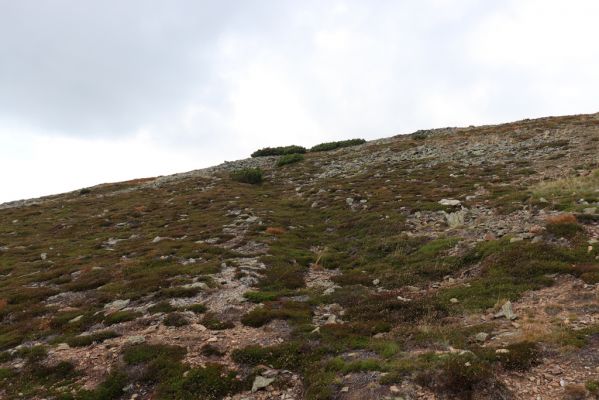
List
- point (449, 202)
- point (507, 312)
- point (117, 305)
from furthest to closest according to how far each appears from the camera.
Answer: point (449, 202), point (117, 305), point (507, 312)

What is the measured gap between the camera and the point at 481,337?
1134cm

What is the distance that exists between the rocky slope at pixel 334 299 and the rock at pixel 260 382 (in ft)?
0.11

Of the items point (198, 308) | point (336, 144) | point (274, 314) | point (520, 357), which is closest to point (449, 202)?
point (274, 314)

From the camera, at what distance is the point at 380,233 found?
79.4 ft

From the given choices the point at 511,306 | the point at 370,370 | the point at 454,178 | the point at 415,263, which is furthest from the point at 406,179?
the point at 370,370

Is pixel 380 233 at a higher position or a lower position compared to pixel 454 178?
lower

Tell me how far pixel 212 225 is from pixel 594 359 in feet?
82.9

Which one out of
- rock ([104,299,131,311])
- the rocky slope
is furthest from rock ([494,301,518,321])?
rock ([104,299,131,311])

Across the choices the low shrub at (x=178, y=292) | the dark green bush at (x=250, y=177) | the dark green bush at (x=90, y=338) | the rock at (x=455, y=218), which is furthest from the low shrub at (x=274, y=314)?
the dark green bush at (x=250, y=177)

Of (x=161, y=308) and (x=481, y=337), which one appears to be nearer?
(x=481, y=337)

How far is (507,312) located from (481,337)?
1773 millimetres

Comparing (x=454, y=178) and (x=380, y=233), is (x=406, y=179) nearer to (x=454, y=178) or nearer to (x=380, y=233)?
(x=454, y=178)

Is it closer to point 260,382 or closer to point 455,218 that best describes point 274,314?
point 260,382

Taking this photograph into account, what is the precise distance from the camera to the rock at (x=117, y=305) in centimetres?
1720
